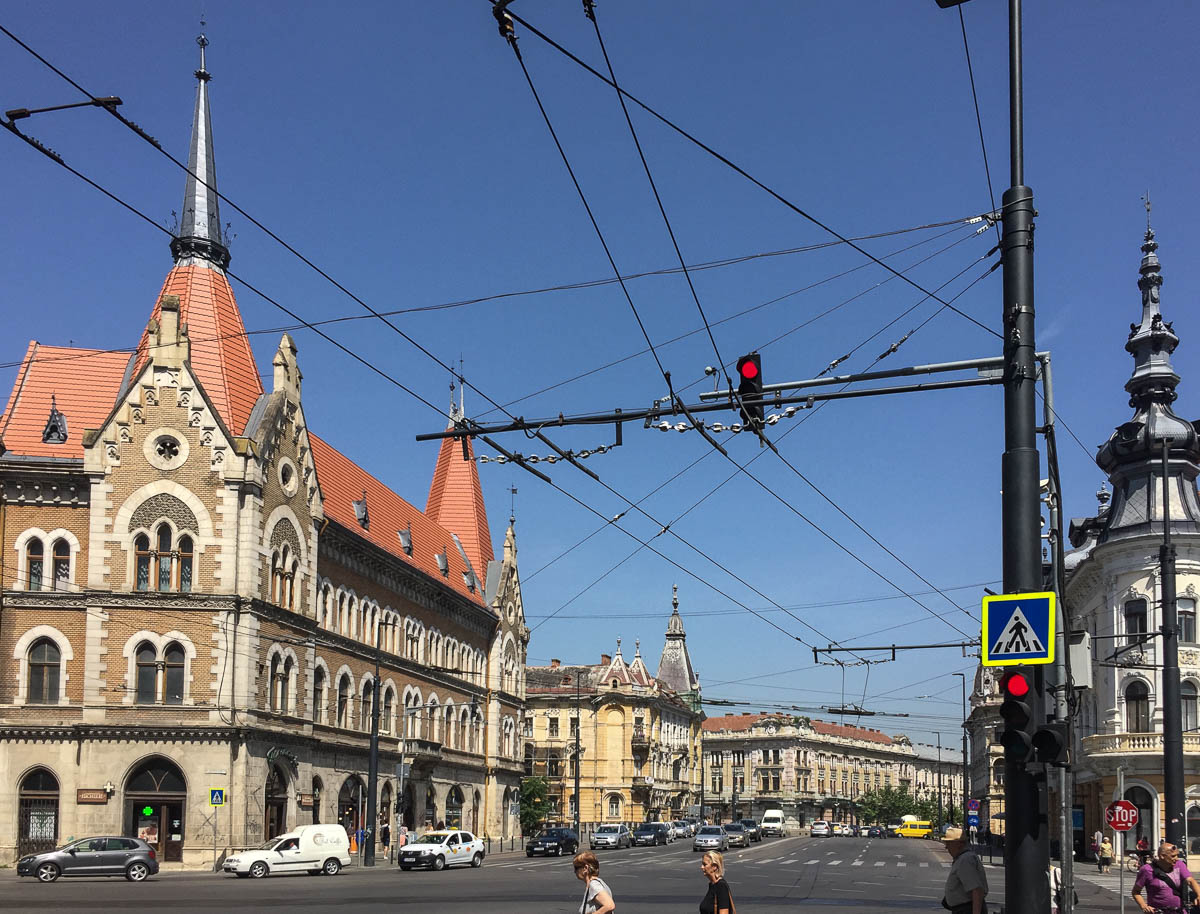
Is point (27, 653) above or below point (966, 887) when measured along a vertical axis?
above

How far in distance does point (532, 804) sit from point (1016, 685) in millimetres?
77631

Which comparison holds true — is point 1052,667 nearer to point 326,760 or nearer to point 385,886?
point 385,886

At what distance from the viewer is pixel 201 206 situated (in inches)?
2021

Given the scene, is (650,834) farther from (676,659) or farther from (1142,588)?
(676,659)

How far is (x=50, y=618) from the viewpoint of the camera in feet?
141

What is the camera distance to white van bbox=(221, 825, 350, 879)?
3853cm

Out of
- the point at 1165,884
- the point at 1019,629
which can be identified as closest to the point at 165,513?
the point at 1165,884

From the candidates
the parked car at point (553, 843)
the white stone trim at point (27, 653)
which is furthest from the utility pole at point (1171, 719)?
the parked car at point (553, 843)

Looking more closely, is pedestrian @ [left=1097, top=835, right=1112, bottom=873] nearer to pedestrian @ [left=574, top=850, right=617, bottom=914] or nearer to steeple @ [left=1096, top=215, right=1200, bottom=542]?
steeple @ [left=1096, top=215, right=1200, bottom=542]

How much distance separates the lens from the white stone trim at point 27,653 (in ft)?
139

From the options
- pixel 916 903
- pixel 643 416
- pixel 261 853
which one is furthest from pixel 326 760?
pixel 643 416

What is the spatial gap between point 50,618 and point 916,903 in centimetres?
2900

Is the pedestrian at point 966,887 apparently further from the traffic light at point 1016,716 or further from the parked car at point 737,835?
the parked car at point 737,835

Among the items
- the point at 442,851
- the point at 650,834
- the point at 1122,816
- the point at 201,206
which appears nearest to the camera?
the point at 1122,816
